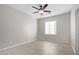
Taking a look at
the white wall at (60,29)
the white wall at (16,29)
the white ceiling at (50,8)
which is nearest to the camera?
the white ceiling at (50,8)

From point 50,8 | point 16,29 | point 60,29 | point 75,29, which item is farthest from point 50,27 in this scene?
point 16,29

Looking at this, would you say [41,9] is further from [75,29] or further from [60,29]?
[75,29]

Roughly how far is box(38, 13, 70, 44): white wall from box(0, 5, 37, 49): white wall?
0.54 feet

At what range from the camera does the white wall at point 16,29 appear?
6.71 ft

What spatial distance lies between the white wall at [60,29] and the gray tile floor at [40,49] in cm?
12

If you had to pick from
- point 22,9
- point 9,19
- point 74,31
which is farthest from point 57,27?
point 9,19

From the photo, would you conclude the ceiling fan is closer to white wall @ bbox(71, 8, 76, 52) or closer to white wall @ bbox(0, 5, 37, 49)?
white wall @ bbox(0, 5, 37, 49)

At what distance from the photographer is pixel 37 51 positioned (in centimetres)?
184

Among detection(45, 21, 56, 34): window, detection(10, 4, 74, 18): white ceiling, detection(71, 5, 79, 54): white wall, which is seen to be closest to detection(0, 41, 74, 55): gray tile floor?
detection(71, 5, 79, 54): white wall

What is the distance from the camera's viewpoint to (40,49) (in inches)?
77.5

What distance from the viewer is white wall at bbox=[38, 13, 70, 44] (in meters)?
1.86

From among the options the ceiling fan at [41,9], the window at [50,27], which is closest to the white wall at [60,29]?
the window at [50,27]

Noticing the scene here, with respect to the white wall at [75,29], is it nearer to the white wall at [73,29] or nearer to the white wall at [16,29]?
the white wall at [73,29]

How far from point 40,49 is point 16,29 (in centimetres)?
79
